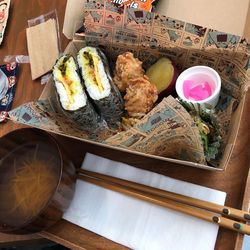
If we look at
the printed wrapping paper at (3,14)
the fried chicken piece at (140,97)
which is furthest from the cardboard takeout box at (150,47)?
the printed wrapping paper at (3,14)

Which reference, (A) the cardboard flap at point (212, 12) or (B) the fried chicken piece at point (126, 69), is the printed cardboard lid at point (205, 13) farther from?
(B) the fried chicken piece at point (126, 69)

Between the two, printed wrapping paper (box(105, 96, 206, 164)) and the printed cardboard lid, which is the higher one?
the printed cardboard lid

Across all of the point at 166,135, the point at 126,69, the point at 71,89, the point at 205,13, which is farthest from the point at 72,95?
the point at 205,13

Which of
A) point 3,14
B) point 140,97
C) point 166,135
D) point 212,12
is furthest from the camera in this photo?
point 3,14

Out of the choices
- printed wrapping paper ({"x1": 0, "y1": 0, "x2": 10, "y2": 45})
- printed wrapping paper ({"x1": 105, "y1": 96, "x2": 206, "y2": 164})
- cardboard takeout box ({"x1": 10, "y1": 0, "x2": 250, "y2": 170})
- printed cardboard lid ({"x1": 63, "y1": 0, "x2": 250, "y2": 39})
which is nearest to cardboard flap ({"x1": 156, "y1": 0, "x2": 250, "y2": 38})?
printed cardboard lid ({"x1": 63, "y1": 0, "x2": 250, "y2": 39})

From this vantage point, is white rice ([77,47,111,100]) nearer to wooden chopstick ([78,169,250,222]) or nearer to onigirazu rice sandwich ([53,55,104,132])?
onigirazu rice sandwich ([53,55,104,132])

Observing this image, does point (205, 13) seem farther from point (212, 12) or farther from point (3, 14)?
point (3, 14)
